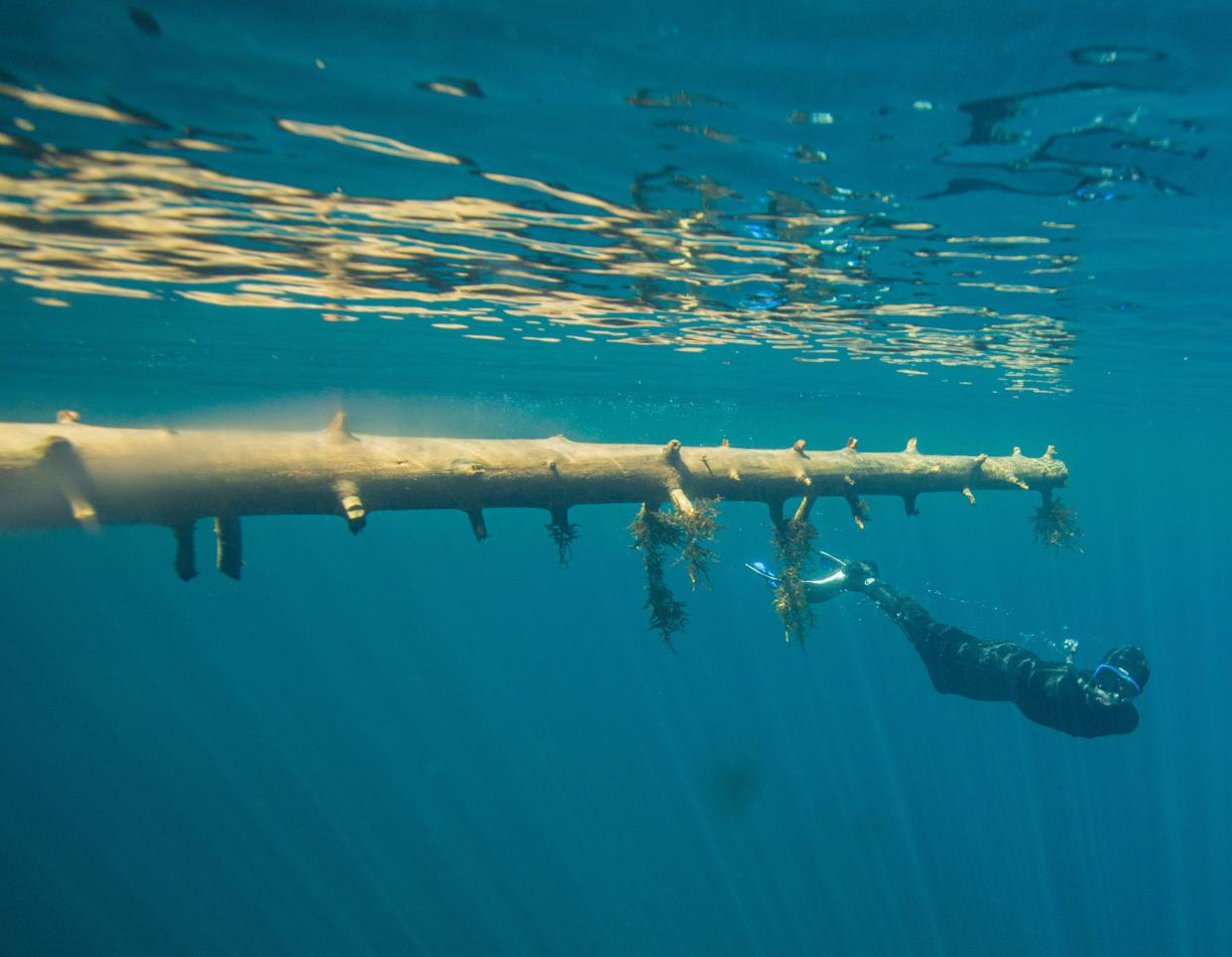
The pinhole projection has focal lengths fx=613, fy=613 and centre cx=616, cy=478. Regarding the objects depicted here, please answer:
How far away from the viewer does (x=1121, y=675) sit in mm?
10016

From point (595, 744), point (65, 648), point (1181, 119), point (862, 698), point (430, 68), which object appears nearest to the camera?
point (430, 68)

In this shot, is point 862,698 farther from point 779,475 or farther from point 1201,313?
point 779,475

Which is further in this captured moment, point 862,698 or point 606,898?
point 862,698

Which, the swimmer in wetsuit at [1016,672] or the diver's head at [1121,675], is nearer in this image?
the diver's head at [1121,675]

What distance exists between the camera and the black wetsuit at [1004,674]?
10.5 m

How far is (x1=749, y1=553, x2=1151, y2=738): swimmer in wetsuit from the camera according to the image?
10.2 m

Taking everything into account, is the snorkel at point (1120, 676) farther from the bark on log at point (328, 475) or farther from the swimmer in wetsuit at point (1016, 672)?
the bark on log at point (328, 475)

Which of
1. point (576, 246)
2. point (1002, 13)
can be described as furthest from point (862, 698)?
point (1002, 13)

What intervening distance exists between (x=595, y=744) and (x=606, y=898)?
1561 cm

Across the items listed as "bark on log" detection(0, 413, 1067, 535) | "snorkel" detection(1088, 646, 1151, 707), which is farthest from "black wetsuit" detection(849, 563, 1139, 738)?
"bark on log" detection(0, 413, 1067, 535)

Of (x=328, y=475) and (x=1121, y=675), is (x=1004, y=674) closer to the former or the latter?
(x=1121, y=675)

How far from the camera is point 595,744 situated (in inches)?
1768

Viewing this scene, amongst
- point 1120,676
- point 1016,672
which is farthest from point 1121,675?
point 1016,672

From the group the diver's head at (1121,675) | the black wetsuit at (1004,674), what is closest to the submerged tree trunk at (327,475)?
the diver's head at (1121,675)
